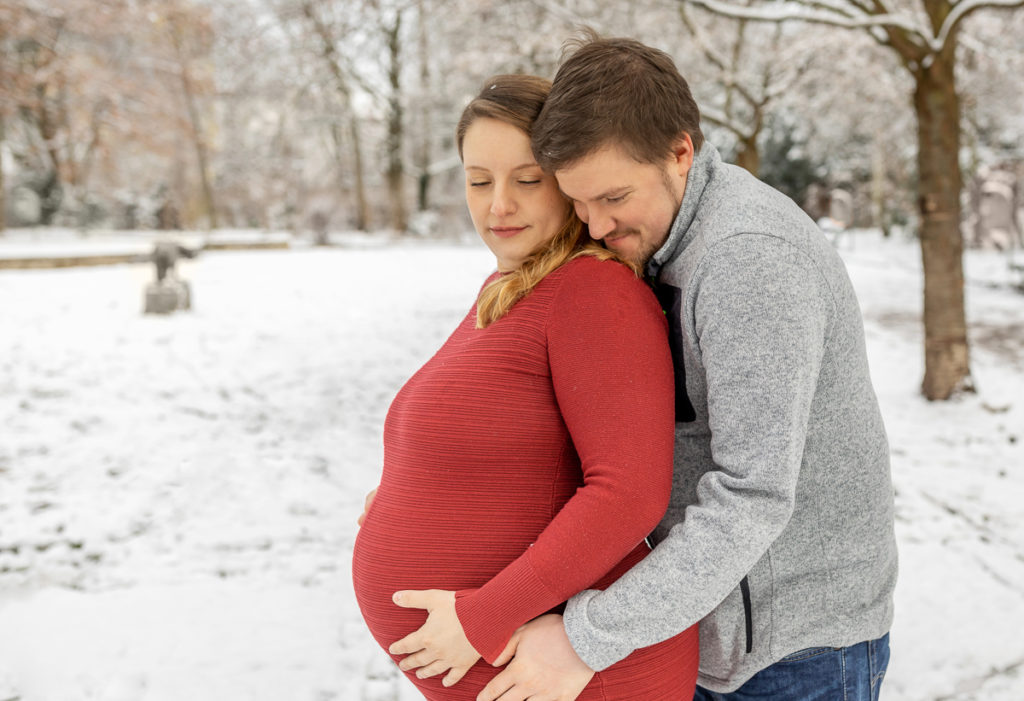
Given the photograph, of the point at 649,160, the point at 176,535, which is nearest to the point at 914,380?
the point at 176,535

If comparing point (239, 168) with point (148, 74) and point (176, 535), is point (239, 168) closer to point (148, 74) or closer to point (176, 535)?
point (148, 74)

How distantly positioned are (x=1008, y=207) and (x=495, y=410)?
16741mm

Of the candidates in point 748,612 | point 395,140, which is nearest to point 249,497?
point 748,612

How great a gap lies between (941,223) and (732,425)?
568 centimetres

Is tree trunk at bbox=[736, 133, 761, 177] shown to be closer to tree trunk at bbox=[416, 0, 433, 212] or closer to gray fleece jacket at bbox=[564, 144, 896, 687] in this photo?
gray fleece jacket at bbox=[564, 144, 896, 687]

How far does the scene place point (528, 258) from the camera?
1424mm

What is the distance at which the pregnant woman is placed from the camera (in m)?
1.18

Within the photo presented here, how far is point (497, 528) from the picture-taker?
4.26ft

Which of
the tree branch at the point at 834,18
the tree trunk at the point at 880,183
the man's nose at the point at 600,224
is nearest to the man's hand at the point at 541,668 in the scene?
the man's nose at the point at 600,224

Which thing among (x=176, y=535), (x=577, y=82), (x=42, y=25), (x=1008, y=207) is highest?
(x=42, y=25)

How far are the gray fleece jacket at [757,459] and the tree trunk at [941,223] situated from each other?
5.30 meters

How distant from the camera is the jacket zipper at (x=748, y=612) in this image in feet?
4.37

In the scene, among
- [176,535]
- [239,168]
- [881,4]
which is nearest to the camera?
[176,535]

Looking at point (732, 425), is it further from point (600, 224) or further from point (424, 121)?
point (424, 121)
